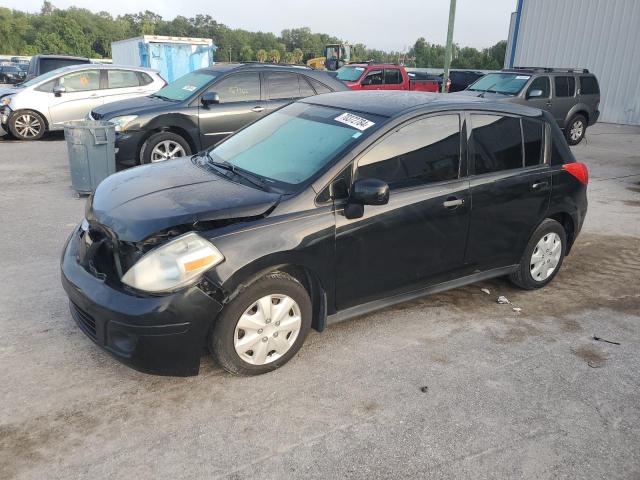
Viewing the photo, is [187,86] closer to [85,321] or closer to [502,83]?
[85,321]

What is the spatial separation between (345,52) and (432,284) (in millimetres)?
32308

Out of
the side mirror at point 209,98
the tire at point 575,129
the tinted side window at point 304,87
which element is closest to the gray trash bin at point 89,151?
the side mirror at point 209,98

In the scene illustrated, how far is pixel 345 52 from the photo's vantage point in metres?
33.9

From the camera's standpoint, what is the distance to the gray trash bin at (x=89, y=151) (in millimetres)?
6992

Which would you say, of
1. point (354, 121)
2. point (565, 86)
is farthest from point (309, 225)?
point (565, 86)

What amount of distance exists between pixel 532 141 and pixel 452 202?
1.12m

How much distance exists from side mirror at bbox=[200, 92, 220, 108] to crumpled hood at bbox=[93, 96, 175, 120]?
18.1 inches

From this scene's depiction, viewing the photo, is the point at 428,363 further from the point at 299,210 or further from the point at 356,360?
the point at 299,210

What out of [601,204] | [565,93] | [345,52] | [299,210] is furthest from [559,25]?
[299,210]

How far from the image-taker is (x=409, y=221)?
12.0 ft

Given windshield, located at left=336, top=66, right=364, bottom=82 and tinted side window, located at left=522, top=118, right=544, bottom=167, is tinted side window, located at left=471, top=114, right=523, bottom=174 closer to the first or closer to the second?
tinted side window, located at left=522, top=118, right=544, bottom=167

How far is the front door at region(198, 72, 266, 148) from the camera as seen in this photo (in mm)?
8195

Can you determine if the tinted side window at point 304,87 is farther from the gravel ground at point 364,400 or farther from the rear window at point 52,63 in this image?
the rear window at point 52,63

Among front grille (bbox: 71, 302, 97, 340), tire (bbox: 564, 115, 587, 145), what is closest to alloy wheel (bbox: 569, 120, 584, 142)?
tire (bbox: 564, 115, 587, 145)
